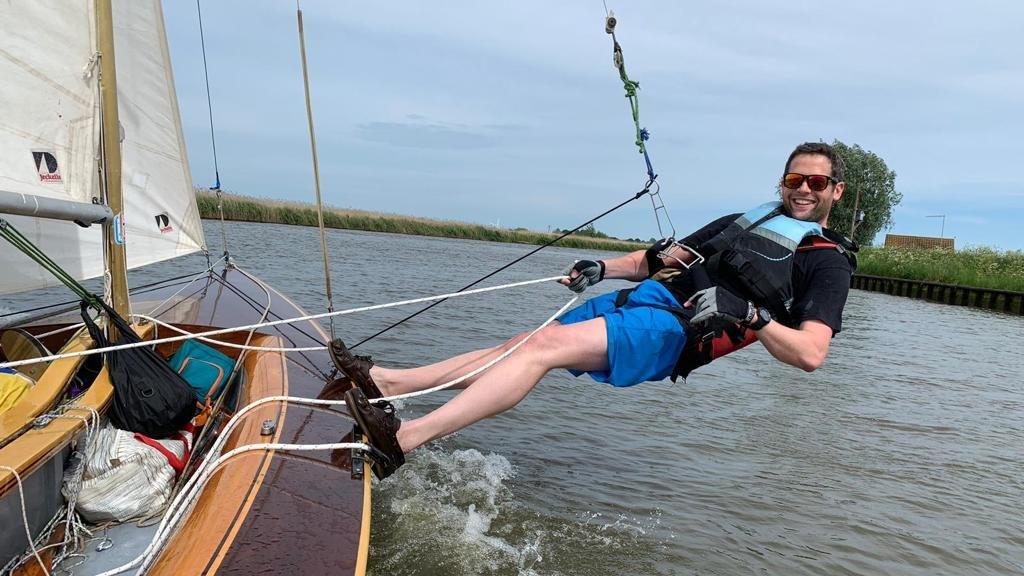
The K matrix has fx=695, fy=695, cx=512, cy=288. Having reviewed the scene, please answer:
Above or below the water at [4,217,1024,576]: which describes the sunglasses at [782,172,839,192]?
above

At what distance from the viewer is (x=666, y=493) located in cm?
421

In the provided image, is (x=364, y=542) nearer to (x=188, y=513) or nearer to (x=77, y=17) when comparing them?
(x=188, y=513)

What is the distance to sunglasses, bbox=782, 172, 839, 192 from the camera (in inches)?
128

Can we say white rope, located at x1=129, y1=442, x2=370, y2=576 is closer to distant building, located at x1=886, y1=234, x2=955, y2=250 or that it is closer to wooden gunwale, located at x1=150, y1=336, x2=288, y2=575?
wooden gunwale, located at x1=150, y1=336, x2=288, y2=575

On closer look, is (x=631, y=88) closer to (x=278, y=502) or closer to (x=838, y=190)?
(x=838, y=190)

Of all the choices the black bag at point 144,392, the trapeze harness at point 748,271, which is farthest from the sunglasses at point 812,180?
the black bag at point 144,392

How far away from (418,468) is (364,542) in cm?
220

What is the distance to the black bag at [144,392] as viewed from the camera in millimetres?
2391

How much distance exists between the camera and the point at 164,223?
14.3 feet

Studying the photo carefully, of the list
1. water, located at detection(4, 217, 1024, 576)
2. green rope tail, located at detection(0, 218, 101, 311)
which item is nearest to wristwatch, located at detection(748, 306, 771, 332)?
water, located at detection(4, 217, 1024, 576)

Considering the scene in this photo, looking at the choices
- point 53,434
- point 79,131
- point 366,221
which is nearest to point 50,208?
point 79,131

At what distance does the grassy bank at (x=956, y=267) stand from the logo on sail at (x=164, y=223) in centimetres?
2659

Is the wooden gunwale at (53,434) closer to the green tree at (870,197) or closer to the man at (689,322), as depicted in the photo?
the man at (689,322)

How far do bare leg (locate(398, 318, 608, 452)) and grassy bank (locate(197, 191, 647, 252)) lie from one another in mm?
25074
